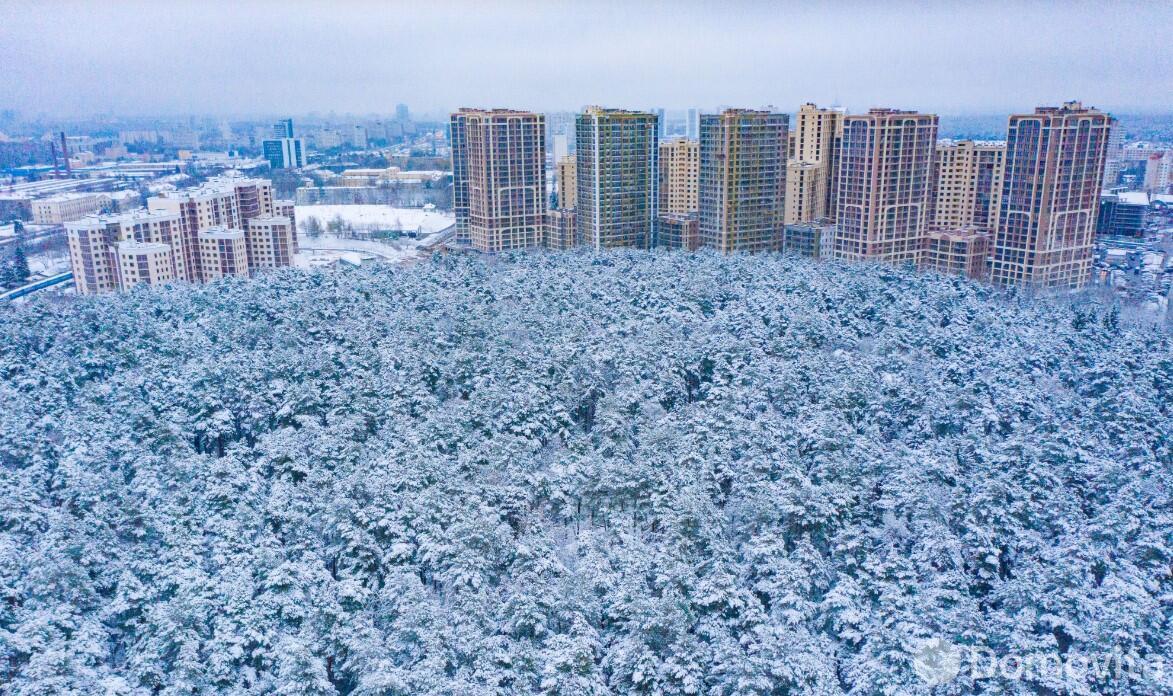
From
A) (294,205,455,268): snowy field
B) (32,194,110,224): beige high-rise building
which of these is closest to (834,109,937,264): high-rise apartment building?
(294,205,455,268): snowy field

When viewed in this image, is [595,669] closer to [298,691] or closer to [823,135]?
[298,691]

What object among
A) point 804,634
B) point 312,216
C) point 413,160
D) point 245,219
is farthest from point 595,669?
point 413,160

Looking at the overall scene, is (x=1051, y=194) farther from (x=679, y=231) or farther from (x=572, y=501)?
(x=572, y=501)

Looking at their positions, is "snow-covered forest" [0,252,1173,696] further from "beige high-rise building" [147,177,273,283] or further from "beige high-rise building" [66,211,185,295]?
"beige high-rise building" [147,177,273,283]

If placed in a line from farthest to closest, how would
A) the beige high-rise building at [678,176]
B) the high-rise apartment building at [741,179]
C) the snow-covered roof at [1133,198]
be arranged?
1. the snow-covered roof at [1133,198]
2. the beige high-rise building at [678,176]
3. the high-rise apartment building at [741,179]

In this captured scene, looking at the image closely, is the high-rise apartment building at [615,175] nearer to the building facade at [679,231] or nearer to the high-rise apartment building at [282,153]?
the building facade at [679,231]

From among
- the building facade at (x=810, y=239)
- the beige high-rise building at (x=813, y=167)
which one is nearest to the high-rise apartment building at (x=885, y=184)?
the building facade at (x=810, y=239)

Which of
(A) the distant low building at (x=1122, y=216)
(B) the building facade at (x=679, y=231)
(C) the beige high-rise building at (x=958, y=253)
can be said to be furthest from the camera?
(A) the distant low building at (x=1122, y=216)

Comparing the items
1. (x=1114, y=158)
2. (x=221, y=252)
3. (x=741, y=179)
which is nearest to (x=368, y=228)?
(x=221, y=252)
